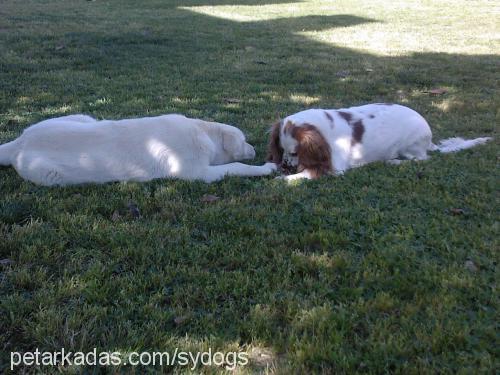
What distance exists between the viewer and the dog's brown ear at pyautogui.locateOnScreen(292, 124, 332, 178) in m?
5.43

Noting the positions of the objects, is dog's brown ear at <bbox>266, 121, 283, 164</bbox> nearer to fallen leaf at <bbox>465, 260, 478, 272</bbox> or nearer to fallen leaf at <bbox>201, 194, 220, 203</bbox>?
fallen leaf at <bbox>201, 194, 220, 203</bbox>

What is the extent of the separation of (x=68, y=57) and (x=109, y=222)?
26.5 feet

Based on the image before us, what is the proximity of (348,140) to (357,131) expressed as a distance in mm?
200

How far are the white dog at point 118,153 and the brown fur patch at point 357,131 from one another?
1000 mm

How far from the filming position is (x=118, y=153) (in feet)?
16.9

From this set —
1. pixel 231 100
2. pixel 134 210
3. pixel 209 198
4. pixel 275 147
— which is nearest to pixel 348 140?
pixel 275 147

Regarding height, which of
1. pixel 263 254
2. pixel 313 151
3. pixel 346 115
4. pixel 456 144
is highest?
pixel 346 115

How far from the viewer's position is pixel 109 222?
4.21 m

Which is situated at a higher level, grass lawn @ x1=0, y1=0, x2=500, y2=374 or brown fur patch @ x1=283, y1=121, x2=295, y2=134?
brown fur patch @ x1=283, y1=121, x2=295, y2=134

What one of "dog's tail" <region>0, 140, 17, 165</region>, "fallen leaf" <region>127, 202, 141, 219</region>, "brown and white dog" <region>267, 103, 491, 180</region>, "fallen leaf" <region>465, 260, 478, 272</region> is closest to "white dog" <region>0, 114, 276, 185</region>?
"dog's tail" <region>0, 140, 17, 165</region>

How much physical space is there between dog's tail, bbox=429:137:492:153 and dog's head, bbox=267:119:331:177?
169 cm

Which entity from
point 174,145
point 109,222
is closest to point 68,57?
point 174,145

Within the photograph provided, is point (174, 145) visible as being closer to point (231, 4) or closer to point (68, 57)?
point (68, 57)

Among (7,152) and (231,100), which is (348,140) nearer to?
(231,100)
